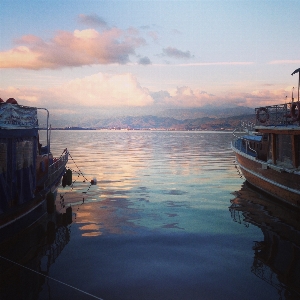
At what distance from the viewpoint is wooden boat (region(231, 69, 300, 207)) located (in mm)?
19234

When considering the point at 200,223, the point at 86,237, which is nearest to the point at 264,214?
the point at 200,223

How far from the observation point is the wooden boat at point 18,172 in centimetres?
1395

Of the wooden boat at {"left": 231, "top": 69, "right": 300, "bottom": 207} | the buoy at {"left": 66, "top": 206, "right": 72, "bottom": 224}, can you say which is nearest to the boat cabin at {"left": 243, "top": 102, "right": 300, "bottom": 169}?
the wooden boat at {"left": 231, "top": 69, "right": 300, "bottom": 207}

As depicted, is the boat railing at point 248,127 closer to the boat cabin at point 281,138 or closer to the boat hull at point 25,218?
the boat cabin at point 281,138

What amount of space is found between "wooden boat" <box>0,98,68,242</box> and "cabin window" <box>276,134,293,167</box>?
13580mm

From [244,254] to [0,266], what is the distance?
350 inches

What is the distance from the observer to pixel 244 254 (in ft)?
43.1

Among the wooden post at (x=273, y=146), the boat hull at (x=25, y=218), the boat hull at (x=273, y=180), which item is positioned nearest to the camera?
the boat hull at (x=25, y=218)

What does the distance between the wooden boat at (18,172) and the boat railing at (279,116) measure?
571 inches

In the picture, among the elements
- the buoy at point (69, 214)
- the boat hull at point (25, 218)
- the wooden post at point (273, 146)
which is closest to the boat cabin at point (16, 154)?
the boat hull at point (25, 218)

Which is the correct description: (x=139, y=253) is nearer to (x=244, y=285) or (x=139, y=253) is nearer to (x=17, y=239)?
(x=244, y=285)

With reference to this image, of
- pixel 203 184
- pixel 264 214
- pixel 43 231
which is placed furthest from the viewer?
pixel 203 184

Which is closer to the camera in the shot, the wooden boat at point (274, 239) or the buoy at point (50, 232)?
the wooden boat at point (274, 239)

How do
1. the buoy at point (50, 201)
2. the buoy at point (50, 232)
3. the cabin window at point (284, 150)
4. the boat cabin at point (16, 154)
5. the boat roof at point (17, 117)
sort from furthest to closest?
1. the cabin window at point (284, 150)
2. the buoy at point (50, 201)
3. the buoy at point (50, 232)
4. the boat roof at point (17, 117)
5. the boat cabin at point (16, 154)
